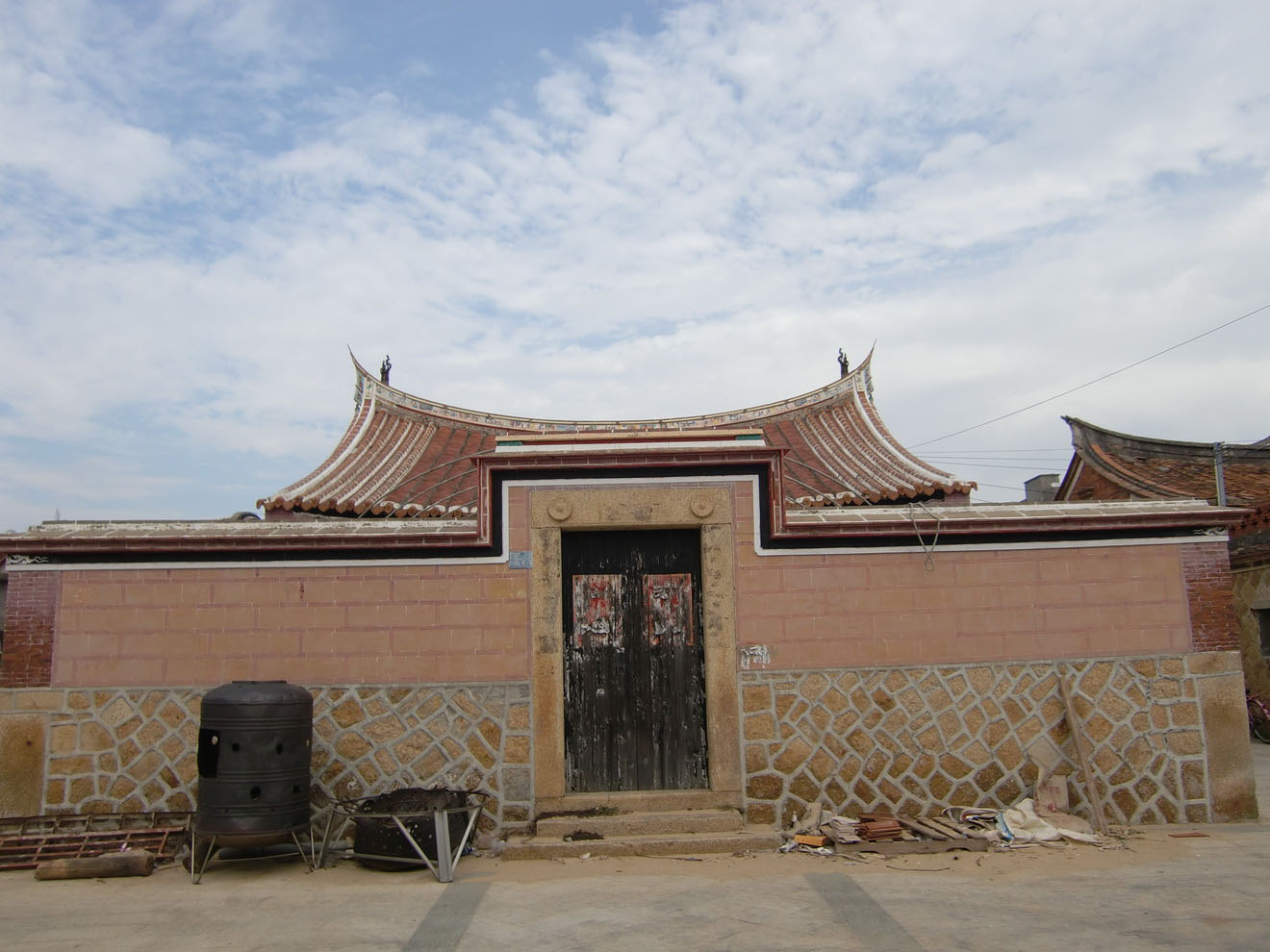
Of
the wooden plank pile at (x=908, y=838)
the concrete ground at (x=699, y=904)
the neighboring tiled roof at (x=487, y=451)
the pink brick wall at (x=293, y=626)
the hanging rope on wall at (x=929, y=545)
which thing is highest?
the neighboring tiled roof at (x=487, y=451)

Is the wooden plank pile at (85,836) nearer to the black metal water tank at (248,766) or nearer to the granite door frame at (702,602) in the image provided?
the black metal water tank at (248,766)

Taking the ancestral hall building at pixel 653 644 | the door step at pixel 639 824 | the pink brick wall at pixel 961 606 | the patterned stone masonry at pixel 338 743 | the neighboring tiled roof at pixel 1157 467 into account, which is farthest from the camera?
the neighboring tiled roof at pixel 1157 467

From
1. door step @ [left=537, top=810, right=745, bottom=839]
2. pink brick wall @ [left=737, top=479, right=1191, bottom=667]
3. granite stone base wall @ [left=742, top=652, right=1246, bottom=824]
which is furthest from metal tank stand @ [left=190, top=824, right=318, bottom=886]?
pink brick wall @ [left=737, top=479, right=1191, bottom=667]

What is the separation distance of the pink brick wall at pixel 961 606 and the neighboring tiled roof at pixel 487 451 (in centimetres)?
280

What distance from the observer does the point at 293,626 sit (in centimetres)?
808

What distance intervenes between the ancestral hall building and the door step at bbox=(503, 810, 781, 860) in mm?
220

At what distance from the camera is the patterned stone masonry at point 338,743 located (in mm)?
7801

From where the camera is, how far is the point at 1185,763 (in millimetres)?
8211

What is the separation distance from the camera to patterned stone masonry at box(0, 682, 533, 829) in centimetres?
780

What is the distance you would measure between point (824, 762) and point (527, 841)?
8.35ft

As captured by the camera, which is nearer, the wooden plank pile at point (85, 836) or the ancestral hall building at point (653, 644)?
the wooden plank pile at point (85, 836)

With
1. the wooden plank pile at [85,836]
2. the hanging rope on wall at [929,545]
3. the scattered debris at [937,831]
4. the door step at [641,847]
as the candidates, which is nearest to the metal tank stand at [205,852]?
the wooden plank pile at [85,836]

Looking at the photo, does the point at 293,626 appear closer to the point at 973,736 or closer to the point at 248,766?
the point at 248,766

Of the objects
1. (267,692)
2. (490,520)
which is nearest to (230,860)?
(267,692)
